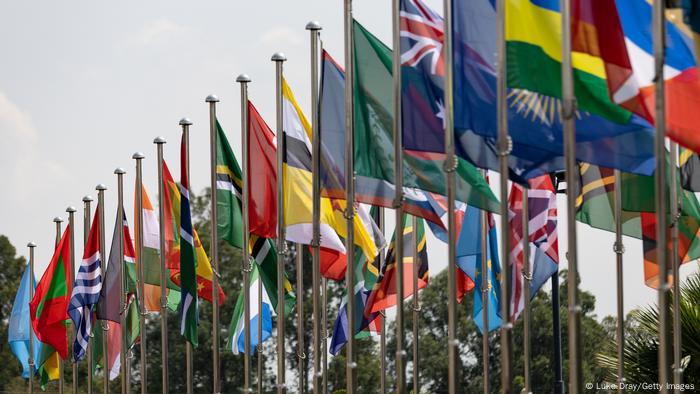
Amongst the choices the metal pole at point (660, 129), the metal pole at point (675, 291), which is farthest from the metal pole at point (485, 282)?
the metal pole at point (660, 129)

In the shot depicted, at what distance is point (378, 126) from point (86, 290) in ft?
37.0

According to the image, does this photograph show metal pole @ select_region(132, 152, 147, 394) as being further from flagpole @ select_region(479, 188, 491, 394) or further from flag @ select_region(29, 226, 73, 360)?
flagpole @ select_region(479, 188, 491, 394)

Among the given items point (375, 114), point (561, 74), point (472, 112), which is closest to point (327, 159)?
point (375, 114)

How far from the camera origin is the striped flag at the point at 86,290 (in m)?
30.5

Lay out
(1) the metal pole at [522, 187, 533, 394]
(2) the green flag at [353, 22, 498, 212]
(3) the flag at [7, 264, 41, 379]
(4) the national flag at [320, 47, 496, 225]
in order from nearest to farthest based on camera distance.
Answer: (1) the metal pole at [522, 187, 533, 394]
(2) the green flag at [353, 22, 498, 212]
(4) the national flag at [320, 47, 496, 225]
(3) the flag at [7, 264, 41, 379]

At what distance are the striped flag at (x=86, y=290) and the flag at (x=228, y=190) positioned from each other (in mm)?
4545

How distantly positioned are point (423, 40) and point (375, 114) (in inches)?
58.6

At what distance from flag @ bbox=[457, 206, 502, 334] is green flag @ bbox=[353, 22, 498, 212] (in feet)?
12.0

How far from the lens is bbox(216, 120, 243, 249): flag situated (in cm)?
2662

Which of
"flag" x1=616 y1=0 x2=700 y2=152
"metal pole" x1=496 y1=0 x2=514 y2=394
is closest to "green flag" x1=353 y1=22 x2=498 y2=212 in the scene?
"metal pole" x1=496 y1=0 x2=514 y2=394

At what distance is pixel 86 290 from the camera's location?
3073 centimetres

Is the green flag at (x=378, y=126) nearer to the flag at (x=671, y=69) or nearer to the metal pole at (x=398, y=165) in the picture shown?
the metal pole at (x=398, y=165)

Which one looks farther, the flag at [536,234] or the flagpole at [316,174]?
the flag at [536,234]

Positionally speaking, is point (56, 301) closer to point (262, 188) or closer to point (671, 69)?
point (262, 188)
